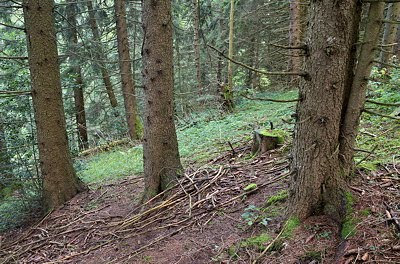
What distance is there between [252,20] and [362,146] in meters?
11.6

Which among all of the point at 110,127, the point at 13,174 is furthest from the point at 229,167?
the point at 110,127

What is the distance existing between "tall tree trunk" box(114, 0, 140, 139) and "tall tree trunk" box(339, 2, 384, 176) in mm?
7422

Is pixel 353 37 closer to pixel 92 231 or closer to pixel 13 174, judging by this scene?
pixel 92 231

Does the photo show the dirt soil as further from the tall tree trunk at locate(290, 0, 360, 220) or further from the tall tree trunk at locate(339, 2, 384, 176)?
the tall tree trunk at locate(339, 2, 384, 176)

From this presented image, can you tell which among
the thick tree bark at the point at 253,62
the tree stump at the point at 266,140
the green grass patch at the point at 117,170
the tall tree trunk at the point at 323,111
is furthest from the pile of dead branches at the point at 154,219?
the thick tree bark at the point at 253,62

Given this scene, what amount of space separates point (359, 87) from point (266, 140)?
2.39 metres

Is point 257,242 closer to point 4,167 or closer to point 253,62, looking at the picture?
point 4,167

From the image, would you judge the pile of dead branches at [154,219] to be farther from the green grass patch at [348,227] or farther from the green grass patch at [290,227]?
the green grass patch at [348,227]

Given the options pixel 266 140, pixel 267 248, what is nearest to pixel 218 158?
pixel 266 140

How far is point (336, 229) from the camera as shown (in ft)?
8.36

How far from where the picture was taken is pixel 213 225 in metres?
3.44

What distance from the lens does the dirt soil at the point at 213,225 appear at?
2.42 m

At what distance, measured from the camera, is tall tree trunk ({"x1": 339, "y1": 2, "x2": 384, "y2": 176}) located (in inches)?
A: 95.5

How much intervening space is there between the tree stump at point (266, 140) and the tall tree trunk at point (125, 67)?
5.33 metres
